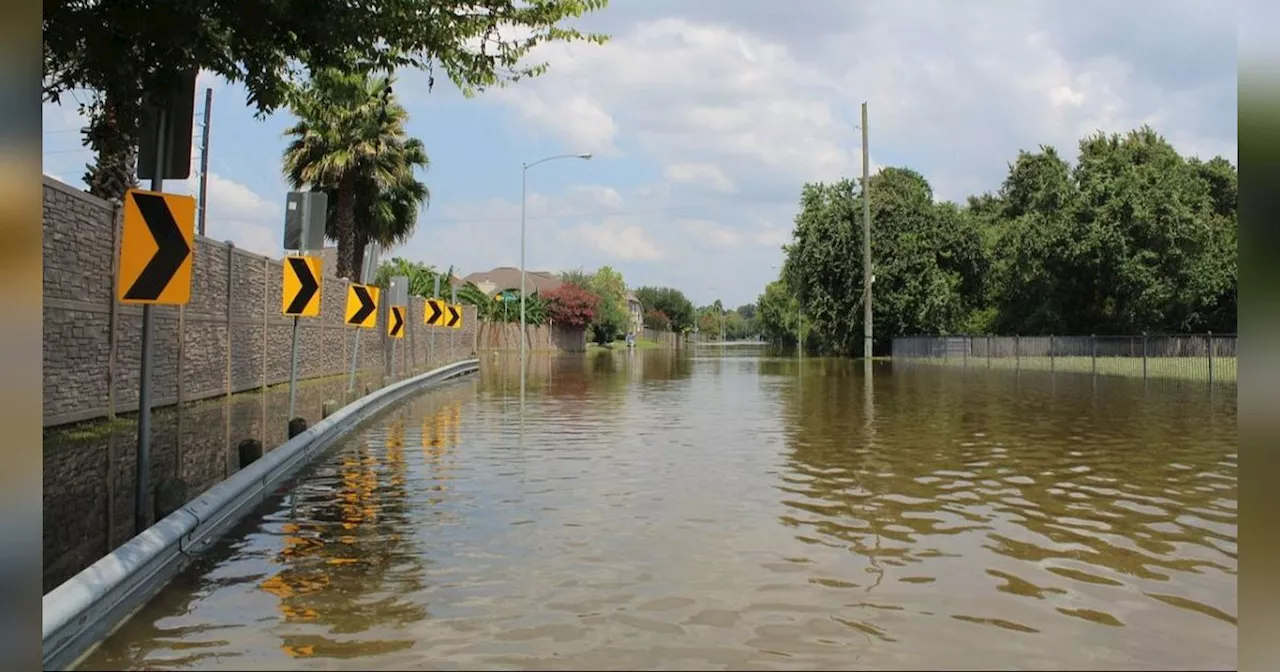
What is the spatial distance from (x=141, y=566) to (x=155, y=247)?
8.84ft

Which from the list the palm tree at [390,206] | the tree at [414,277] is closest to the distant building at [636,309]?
the tree at [414,277]

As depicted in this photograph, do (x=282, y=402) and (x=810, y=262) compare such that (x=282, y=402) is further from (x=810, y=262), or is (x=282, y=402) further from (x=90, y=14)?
(x=810, y=262)

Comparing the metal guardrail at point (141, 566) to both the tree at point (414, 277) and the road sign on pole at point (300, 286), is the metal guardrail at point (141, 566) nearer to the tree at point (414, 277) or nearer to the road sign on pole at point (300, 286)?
the road sign on pole at point (300, 286)

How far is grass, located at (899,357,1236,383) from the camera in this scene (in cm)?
2925

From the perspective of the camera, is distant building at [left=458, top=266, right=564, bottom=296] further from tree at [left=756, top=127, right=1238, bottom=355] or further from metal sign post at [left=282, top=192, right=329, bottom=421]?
metal sign post at [left=282, top=192, right=329, bottom=421]

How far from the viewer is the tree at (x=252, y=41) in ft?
26.0

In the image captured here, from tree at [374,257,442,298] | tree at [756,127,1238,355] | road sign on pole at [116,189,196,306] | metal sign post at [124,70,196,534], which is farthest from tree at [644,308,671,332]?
road sign on pole at [116,189,196,306]

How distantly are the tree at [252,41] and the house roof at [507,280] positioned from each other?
124 metres

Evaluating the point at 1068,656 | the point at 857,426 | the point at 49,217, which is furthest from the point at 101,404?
the point at 1068,656

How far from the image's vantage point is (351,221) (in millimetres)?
34031

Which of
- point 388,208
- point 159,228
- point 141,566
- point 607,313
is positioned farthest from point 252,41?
point 607,313

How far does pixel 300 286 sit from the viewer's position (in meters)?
13.9

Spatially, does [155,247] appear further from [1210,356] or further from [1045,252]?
[1045,252]
